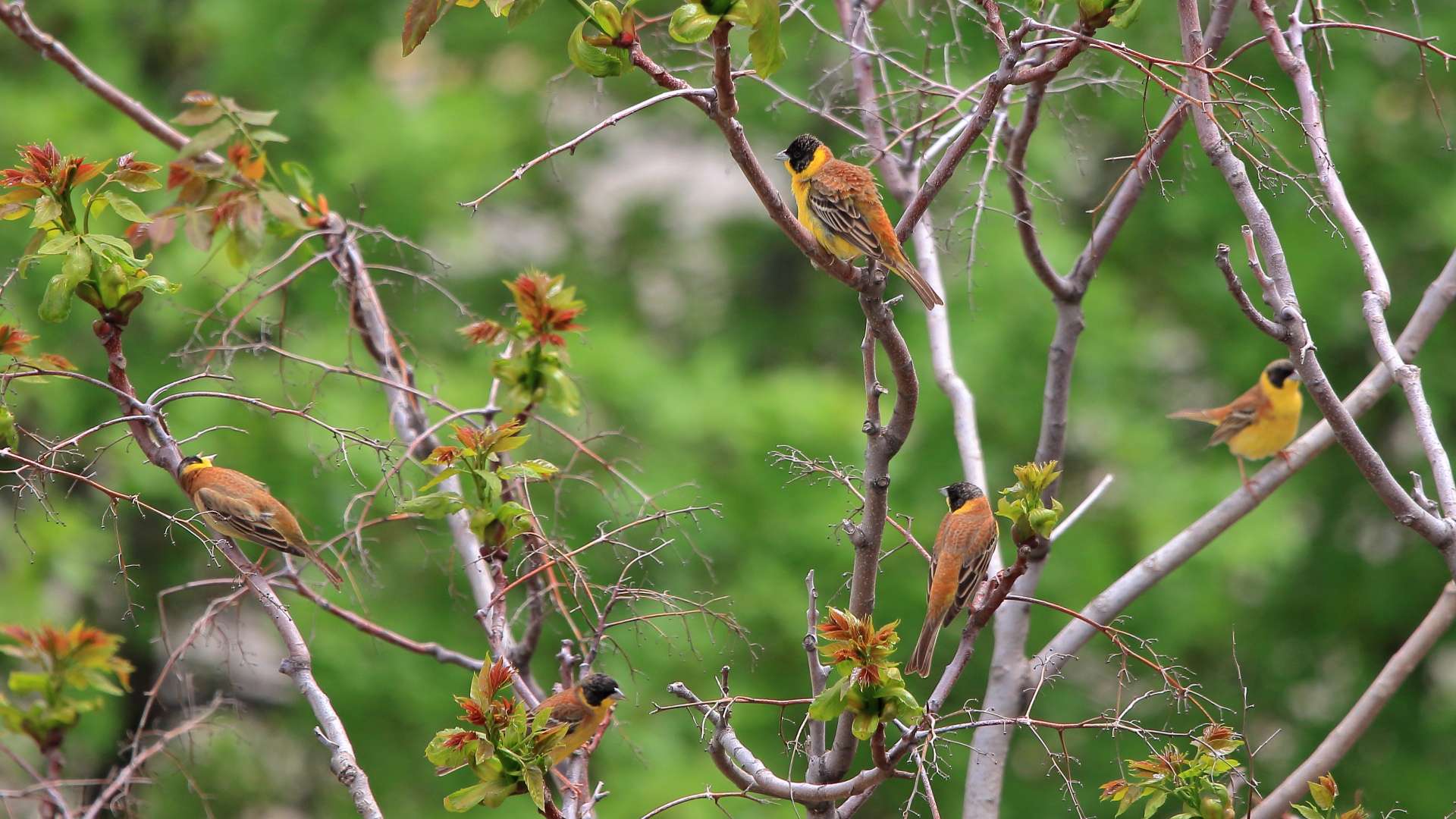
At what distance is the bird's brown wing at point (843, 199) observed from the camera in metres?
3.39

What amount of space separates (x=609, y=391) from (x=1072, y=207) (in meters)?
4.81

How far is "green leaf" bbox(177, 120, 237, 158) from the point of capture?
2752 millimetres

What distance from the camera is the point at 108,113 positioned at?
8922mm

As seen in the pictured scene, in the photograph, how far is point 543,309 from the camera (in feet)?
9.32

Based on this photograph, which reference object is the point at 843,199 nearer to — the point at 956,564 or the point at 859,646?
the point at 956,564

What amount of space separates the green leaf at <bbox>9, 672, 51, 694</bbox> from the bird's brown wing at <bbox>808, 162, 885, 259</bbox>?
7.63ft

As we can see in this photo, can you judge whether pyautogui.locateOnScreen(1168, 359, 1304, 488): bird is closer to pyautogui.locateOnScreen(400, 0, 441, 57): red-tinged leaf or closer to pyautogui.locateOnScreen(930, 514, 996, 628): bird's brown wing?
pyautogui.locateOnScreen(930, 514, 996, 628): bird's brown wing

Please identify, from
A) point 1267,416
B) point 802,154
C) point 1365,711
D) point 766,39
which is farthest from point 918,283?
point 1267,416

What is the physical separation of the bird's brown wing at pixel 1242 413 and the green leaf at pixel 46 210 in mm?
5490

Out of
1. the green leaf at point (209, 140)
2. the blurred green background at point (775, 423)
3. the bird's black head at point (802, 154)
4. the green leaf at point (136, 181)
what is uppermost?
the green leaf at point (209, 140)

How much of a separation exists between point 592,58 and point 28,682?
1815 millimetres

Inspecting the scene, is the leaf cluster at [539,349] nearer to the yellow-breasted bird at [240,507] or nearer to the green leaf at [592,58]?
the yellow-breasted bird at [240,507]

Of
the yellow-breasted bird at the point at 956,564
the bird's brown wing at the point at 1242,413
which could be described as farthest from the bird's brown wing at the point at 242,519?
the bird's brown wing at the point at 1242,413

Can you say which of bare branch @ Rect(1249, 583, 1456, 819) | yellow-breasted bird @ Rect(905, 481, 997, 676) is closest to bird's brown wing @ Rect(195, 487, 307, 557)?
yellow-breasted bird @ Rect(905, 481, 997, 676)
